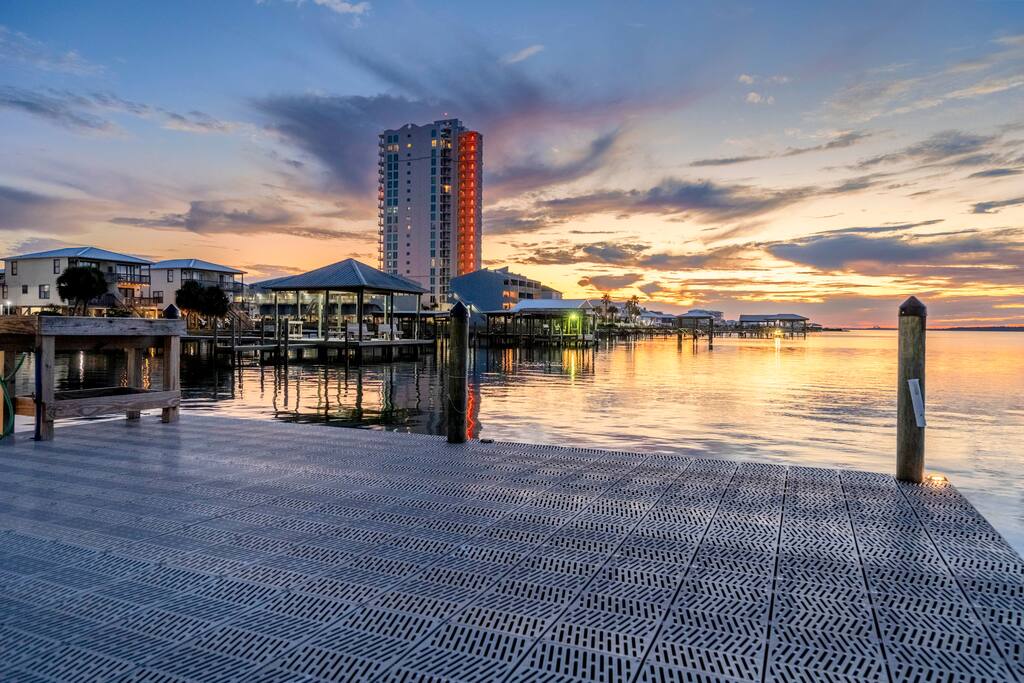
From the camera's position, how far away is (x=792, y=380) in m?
29.8

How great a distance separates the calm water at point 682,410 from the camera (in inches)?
443

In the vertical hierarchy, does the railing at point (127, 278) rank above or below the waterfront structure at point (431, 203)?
below

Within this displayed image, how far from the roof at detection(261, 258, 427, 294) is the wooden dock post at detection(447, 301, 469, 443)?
31.1 meters

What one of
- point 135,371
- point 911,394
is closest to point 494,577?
point 911,394

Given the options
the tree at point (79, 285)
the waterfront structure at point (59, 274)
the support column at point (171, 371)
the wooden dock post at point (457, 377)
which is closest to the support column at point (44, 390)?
the support column at point (171, 371)

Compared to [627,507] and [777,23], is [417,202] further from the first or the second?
[627,507]

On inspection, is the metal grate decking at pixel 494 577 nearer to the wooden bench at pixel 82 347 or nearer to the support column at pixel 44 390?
the support column at pixel 44 390

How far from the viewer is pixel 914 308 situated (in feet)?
17.4

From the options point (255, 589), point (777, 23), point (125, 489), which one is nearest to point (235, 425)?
point (125, 489)

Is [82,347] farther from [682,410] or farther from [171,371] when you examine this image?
[682,410]

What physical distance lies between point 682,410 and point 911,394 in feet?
41.2

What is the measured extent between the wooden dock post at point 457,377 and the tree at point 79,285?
194 feet

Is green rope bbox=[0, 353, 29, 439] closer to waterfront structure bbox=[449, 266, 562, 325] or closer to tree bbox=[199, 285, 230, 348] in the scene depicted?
tree bbox=[199, 285, 230, 348]

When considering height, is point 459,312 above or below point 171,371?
above
